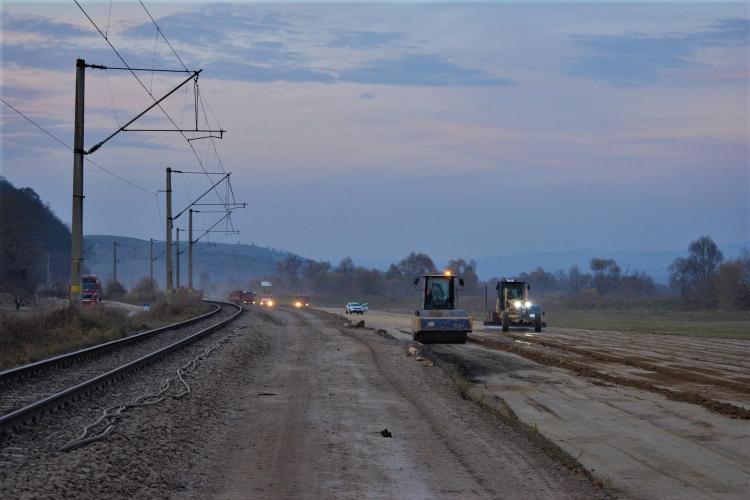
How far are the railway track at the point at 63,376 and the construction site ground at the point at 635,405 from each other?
798 centimetres

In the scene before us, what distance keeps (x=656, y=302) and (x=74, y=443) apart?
9215 cm

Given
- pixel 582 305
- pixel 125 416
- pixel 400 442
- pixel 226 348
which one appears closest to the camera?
pixel 400 442

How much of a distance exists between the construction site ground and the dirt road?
1.15 m

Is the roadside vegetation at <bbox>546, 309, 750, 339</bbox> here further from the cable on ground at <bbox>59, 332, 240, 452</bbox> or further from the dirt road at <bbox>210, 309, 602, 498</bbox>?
the cable on ground at <bbox>59, 332, 240, 452</bbox>

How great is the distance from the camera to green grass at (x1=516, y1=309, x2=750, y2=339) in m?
52.6

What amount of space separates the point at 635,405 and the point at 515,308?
30740mm

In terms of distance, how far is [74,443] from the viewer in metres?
11.4

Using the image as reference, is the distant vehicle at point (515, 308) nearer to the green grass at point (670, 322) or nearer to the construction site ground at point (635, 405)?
the green grass at point (670, 322)

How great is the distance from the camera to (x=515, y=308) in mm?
49469

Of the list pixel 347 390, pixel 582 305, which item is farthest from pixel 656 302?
pixel 347 390

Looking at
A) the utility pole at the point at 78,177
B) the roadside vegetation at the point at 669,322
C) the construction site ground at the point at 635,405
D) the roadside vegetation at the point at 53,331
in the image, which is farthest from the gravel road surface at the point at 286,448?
the roadside vegetation at the point at 669,322

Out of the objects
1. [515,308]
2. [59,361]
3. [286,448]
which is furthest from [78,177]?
[515,308]

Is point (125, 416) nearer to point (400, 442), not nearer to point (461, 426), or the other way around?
point (400, 442)

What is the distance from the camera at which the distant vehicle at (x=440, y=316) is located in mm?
37094
